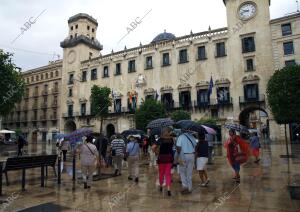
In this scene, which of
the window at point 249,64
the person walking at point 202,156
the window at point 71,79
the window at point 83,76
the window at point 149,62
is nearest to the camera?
the person walking at point 202,156

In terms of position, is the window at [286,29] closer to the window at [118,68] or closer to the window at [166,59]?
the window at [166,59]

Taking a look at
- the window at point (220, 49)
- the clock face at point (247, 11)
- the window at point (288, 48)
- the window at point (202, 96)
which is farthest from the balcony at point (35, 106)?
the window at point (288, 48)

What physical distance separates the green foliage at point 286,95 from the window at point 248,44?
1684 centimetres

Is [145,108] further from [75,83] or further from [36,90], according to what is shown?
[36,90]

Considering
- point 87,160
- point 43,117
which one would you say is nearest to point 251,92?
point 87,160

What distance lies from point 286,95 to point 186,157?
477 inches

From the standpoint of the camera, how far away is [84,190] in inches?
300

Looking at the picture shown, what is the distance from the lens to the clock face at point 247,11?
33.9m

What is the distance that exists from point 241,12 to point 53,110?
124 feet

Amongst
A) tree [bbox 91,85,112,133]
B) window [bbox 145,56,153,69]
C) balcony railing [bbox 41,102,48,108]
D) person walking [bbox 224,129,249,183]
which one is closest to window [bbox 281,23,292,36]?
window [bbox 145,56,153,69]

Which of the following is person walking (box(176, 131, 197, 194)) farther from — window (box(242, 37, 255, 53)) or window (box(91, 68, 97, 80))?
window (box(91, 68, 97, 80))

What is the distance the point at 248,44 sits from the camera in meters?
33.6

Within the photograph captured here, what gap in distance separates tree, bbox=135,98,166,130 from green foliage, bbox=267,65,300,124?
16.0 m

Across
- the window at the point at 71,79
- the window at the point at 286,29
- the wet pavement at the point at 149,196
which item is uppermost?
the window at the point at 286,29
